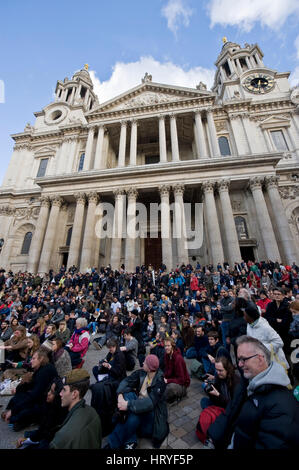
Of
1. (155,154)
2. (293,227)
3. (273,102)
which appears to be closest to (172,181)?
(155,154)

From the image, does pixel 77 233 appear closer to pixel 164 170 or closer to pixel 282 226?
pixel 164 170

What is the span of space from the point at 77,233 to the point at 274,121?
23749mm

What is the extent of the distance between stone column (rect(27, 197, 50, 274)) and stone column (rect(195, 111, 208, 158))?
15.8 meters

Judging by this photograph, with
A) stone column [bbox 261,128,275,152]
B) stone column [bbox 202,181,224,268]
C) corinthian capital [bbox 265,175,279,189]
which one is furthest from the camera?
stone column [bbox 261,128,275,152]

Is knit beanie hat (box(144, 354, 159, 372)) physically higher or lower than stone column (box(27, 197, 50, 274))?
lower

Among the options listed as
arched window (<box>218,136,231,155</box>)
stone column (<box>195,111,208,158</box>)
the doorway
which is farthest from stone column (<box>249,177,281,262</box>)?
arched window (<box>218,136,231,155</box>)

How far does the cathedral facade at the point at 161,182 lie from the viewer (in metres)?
16.7

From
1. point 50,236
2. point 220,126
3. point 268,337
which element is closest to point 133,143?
point 220,126

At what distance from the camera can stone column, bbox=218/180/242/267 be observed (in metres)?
15.0

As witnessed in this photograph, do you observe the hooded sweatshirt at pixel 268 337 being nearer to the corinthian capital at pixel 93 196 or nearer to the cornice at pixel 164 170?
the cornice at pixel 164 170

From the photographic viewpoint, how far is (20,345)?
4.82m

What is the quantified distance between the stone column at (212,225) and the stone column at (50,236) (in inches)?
539

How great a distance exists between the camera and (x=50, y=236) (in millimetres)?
18250

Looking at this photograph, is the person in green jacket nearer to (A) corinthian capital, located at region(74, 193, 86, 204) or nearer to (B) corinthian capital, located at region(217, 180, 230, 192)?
(B) corinthian capital, located at region(217, 180, 230, 192)
